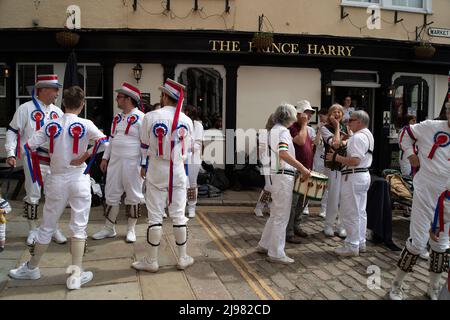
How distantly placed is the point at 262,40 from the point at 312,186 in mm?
6224

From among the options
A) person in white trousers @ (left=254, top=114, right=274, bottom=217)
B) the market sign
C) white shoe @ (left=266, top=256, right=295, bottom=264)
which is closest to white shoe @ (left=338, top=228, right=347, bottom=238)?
person in white trousers @ (left=254, top=114, right=274, bottom=217)

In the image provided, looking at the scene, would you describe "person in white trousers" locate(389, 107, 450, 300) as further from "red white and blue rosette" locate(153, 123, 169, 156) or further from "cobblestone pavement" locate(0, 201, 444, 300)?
"red white and blue rosette" locate(153, 123, 169, 156)

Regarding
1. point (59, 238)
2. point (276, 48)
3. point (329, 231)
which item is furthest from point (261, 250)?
point (276, 48)

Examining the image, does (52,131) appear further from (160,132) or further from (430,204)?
(430,204)

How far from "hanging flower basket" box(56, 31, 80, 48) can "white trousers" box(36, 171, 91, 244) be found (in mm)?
7337

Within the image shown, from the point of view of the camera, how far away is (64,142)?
419cm

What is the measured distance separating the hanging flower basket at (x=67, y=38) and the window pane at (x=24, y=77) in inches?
59.2

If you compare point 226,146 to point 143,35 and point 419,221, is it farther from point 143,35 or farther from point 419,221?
point 419,221

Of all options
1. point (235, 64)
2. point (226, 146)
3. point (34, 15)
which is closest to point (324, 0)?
point (235, 64)

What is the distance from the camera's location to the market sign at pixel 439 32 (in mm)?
12320

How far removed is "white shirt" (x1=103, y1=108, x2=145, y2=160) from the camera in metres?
5.77

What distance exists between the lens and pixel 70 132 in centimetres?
421

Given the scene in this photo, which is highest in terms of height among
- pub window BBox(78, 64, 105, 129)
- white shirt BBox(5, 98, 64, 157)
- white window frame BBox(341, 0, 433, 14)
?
white window frame BBox(341, 0, 433, 14)
